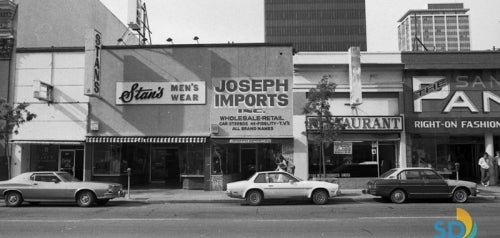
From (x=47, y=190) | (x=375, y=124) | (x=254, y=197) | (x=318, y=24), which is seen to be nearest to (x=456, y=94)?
(x=375, y=124)

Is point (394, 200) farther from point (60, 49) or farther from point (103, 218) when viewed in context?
point (60, 49)

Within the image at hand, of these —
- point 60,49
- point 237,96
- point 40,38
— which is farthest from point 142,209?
point 40,38

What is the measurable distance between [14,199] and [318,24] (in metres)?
103

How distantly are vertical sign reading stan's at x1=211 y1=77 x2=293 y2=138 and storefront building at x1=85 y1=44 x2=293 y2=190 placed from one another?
5cm

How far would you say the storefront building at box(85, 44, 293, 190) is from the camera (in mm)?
21297

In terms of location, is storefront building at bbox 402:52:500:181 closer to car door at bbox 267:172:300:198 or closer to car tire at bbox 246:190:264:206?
car door at bbox 267:172:300:198

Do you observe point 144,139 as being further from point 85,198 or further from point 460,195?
point 460,195

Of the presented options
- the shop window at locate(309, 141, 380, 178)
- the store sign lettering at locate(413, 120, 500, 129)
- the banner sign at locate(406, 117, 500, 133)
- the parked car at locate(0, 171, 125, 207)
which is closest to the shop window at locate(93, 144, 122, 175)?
the parked car at locate(0, 171, 125, 207)

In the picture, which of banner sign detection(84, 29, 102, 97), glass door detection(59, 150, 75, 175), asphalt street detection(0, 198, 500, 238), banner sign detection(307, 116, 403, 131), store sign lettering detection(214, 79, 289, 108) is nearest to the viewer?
asphalt street detection(0, 198, 500, 238)

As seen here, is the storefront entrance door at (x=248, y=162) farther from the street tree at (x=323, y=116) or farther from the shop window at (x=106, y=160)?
the shop window at (x=106, y=160)

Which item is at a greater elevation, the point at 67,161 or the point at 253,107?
the point at 253,107

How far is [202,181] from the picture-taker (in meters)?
21.4

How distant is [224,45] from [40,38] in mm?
10415

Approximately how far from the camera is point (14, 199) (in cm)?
1555
